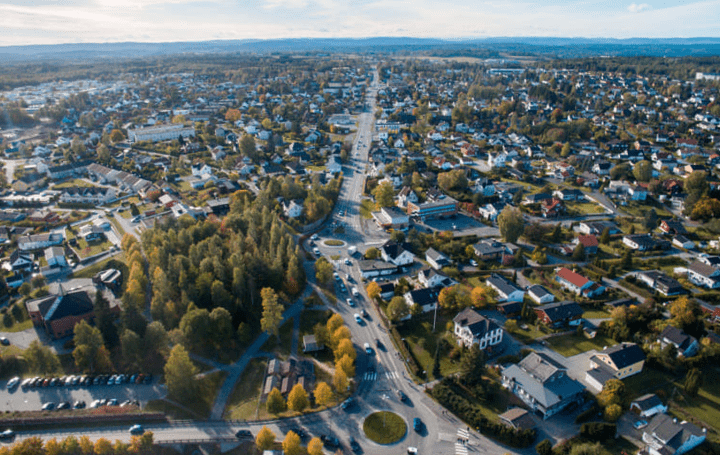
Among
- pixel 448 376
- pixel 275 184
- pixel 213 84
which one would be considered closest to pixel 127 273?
pixel 275 184

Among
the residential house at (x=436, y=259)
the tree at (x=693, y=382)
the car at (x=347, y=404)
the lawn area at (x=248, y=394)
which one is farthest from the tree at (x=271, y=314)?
the tree at (x=693, y=382)

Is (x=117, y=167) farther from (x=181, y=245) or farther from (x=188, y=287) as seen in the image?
(x=188, y=287)

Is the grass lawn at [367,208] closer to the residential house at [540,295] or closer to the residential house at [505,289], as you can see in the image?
→ the residential house at [505,289]

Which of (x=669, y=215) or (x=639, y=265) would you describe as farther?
(x=669, y=215)

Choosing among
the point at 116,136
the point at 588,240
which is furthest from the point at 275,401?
the point at 116,136

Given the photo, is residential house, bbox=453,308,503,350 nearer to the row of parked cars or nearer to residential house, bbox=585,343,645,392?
residential house, bbox=585,343,645,392

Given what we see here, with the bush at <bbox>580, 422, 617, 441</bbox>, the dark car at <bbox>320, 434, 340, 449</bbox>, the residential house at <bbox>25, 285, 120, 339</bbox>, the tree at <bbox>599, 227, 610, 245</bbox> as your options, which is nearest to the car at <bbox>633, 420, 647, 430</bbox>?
the bush at <bbox>580, 422, 617, 441</bbox>
